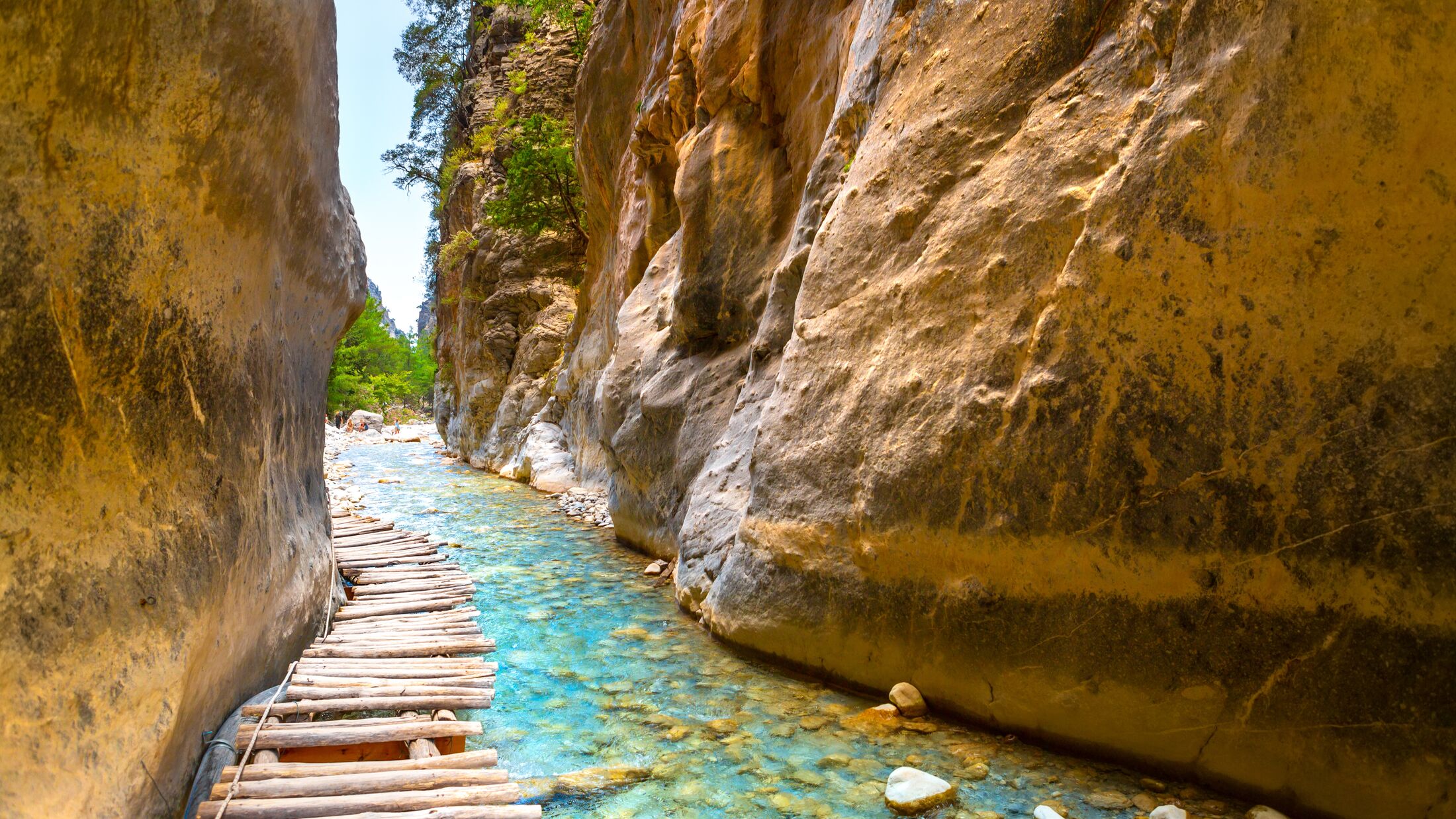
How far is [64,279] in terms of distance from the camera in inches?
93.9

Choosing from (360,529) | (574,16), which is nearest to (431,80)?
(574,16)

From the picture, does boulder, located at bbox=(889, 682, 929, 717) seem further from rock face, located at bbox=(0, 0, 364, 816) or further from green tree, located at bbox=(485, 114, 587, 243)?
green tree, located at bbox=(485, 114, 587, 243)

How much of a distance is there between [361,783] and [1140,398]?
3.29m

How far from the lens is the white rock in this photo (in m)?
3.14

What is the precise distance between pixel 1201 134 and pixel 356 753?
4206mm

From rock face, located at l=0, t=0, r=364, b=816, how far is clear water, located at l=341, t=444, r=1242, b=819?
1.31 metres

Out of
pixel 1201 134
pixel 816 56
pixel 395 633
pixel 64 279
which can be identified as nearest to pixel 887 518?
pixel 1201 134

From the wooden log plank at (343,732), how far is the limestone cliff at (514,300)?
41.8ft

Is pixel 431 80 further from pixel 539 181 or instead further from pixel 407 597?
pixel 407 597

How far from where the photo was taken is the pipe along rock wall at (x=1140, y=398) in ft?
8.63

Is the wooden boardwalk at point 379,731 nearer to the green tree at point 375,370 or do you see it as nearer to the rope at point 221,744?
the rope at point 221,744

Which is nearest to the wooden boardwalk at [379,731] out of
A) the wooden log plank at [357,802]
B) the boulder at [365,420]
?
the wooden log plank at [357,802]

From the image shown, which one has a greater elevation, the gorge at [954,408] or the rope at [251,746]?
the gorge at [954,408]

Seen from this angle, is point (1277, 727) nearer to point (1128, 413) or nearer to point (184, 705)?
point (1128, 413)
